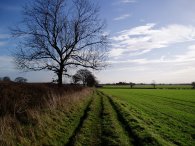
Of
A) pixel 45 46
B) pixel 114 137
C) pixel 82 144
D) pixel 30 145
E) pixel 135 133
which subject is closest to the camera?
pixel 30 145

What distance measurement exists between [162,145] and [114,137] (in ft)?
7.07

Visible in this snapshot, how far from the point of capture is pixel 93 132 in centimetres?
1155

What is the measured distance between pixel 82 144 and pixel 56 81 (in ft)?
76.4

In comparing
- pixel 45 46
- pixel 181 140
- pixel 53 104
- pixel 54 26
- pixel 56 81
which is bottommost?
pixel 181 140

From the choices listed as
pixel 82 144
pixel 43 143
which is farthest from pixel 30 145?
pixel 82 144

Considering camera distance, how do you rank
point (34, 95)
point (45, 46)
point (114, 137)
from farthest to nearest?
point (45, 46) → point (34, 95) → point (114, 137)

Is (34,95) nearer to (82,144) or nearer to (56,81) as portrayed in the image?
(82,144)

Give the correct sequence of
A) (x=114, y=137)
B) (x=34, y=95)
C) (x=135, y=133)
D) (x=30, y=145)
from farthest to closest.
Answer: (x=34, y=95)
(x=135, y=133)
(x=114, y=137)
(x=30, y=145)

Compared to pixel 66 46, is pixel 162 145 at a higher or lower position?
lower

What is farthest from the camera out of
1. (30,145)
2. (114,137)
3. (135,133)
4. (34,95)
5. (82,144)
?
(34,95)

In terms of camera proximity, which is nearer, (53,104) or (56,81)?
(53,104)

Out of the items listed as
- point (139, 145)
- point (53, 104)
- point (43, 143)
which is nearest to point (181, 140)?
point (139, 145)

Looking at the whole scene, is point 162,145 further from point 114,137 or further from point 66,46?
point 66,46

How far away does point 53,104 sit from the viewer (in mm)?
16406
